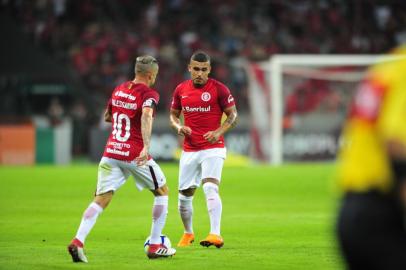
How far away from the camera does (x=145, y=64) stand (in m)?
10.4

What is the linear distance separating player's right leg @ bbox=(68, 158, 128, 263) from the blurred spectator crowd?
76.9ft

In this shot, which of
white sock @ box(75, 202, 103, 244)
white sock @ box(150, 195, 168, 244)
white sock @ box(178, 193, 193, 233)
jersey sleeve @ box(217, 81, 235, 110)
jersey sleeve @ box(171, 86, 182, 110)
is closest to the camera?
white sock @ box(75, 202, 103, 244)

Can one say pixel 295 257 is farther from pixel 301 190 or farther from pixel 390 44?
pixel 390 44

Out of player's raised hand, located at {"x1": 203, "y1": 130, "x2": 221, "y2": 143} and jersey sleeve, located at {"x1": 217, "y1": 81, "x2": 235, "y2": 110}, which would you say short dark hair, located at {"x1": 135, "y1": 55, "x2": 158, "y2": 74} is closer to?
player's raised hand, located at {"x1": 203, "y1": 130, "x2": 221, "y2": 143}

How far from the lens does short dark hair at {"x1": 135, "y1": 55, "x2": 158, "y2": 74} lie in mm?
10383

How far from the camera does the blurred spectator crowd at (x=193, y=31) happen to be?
3516 centimetres

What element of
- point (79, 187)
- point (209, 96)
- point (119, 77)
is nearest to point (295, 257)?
point (209, 96)

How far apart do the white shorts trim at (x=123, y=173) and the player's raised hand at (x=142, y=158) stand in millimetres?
48

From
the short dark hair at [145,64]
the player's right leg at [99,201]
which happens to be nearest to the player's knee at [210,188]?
the player's right leg at [99,201]

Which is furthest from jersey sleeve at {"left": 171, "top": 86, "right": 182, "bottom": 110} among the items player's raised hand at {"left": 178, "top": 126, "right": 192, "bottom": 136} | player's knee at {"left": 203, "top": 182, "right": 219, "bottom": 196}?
player's knee at {"left": 203, "top": 182, "right": 219, "bottom": 196}

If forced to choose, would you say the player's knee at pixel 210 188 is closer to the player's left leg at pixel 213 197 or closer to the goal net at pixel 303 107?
the player's left leg at pixel 213 197

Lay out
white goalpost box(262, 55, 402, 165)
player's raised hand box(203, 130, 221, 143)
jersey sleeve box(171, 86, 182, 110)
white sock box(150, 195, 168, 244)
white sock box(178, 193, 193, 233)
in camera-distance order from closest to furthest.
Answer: white sock box(150, 195, 168, 244) → player's raised hand box(203, 130, 221, 143) → white sock box(178, 193, 193, 233) → jersey sleeve box(171, 86, 182, 110) → white goalpost box(262, 55, 402, 165)

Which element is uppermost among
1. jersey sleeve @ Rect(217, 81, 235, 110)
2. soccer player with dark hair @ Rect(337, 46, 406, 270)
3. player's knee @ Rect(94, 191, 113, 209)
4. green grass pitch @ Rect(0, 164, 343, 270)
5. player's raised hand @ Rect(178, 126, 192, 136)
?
soccer player with dark hair @ Rect(337, 46, 406, 270)

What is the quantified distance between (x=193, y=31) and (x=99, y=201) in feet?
90.0
